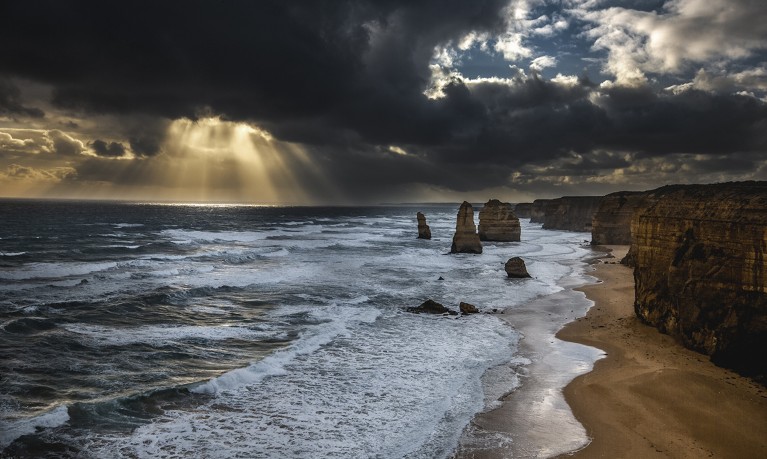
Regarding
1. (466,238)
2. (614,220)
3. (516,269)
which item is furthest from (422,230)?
(516,269)

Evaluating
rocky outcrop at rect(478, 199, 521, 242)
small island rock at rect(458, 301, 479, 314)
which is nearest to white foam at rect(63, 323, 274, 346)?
small island rock at rect(458, 301, 479, 314)

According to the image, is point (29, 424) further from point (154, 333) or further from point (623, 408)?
point (623, 408)

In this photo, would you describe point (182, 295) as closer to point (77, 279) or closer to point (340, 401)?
point (77, 279)

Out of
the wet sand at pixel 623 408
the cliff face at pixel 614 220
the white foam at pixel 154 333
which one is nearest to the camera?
the wet sand at pixel 623 408

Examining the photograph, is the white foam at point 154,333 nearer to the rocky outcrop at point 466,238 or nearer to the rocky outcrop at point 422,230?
the rocky outcrop at point 466,238

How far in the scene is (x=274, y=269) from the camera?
41906 mm

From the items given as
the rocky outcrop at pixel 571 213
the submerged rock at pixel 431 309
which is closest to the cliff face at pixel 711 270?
the submerged rock at pixel 431 309

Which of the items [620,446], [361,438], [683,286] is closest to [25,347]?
[361,438]

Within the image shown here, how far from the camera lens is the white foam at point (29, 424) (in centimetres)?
1103

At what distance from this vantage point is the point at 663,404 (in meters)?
13.3

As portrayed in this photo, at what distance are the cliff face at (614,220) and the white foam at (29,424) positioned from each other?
202ft

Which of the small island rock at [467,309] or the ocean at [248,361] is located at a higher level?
the small island rock at [467,309]

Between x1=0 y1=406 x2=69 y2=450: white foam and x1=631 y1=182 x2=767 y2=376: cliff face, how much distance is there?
65.8 feet

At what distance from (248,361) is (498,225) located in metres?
56.2
